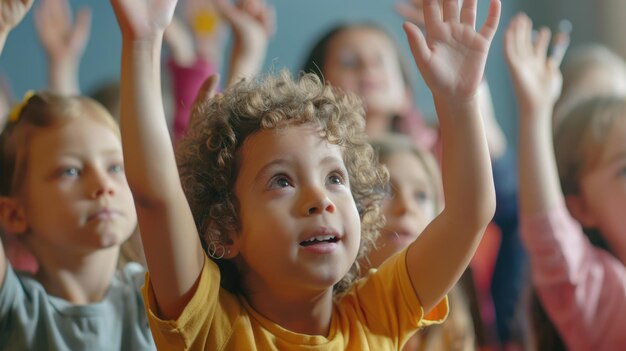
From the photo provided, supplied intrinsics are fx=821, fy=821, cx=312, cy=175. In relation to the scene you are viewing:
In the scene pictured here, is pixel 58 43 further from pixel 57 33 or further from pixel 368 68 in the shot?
pixel 368 68

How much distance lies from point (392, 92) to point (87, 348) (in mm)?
1194

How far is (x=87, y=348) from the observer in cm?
107

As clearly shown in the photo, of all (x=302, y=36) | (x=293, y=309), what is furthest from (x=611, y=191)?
(x=302, y=36)

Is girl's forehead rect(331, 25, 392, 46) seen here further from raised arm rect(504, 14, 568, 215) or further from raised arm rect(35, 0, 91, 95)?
raised arm rect(504, 14, 568, 215)

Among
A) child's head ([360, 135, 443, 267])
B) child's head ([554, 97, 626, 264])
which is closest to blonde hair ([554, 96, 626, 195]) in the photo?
child's head ([554, 97, 626, 264])

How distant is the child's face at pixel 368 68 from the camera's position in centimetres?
202

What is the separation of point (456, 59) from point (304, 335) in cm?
34

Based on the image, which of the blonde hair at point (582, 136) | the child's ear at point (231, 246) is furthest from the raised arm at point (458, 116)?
the blonde hair at point (582, 136)

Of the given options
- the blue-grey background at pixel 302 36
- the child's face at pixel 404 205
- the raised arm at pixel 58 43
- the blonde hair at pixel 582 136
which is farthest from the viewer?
the blue-grey background at pixel 302 36

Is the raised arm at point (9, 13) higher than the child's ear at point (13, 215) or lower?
higher

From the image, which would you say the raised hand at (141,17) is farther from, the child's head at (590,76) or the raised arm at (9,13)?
the child's head at (590,76)

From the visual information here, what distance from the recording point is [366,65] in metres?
2.04

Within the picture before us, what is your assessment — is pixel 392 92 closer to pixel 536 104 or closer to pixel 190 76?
pixel 190 76

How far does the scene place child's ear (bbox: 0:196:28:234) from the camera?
1.13 m
